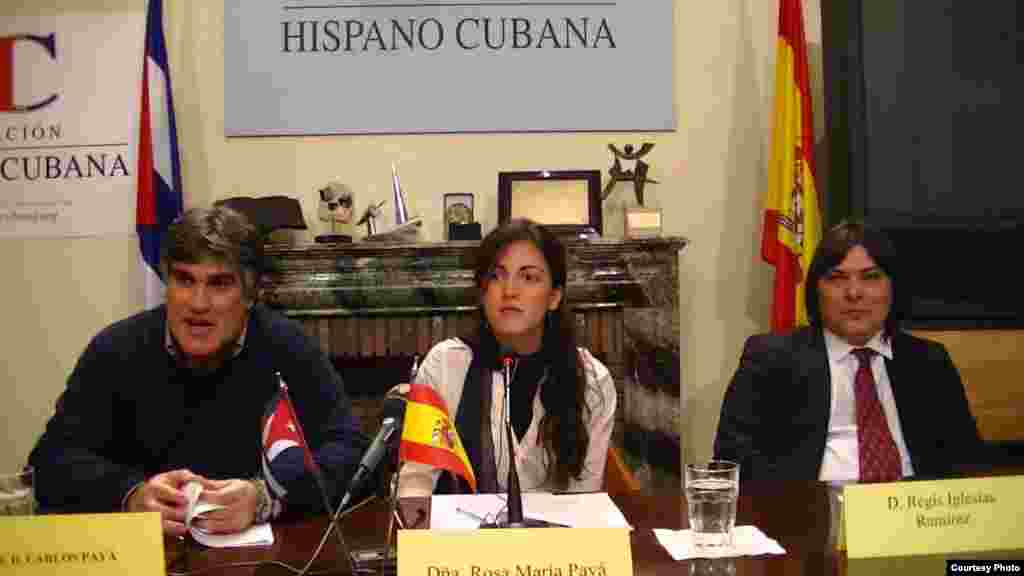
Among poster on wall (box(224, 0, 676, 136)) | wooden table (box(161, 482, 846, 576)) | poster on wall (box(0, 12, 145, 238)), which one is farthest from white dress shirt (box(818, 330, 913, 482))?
poster on wall (box(0, 12, 145, 238))

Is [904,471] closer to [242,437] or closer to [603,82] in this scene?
[242,437]

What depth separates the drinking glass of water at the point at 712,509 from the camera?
1.31m

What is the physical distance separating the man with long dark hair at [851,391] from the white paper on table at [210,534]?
1.12m

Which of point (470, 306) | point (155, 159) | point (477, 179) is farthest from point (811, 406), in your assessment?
point (155, 159)

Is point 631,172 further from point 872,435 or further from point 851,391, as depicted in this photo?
point 872,435

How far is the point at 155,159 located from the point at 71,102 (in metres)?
0.51

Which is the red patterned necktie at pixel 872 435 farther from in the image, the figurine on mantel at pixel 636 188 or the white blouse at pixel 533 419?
the figurine on mantel at pixel 636 188

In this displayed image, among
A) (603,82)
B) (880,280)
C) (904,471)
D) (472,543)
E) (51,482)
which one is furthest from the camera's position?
(603,82)

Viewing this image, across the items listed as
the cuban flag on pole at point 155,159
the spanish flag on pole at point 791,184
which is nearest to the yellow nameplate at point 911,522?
the spanish flag on pole at point 791,184

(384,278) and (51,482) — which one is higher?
(384,278)

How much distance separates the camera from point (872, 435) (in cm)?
217

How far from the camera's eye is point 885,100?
10.9 ft

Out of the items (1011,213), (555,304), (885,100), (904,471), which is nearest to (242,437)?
(555,304)

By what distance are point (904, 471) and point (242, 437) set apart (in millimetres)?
1416
